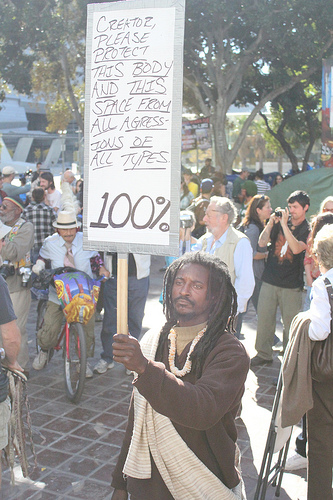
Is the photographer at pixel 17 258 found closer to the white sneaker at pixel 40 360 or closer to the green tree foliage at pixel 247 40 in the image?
the white sneaker at pixel 40 360

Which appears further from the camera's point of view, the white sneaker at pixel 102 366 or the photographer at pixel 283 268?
the white sneaker at pixel 102 366

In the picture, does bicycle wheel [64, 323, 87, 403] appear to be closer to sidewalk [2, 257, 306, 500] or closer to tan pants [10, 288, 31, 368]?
sidewalk [2, 257, 306, 500]

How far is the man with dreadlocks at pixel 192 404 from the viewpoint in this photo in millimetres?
2250

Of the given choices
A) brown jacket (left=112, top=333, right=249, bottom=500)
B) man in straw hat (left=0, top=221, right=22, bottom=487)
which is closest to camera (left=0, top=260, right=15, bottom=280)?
man in straw hat (left=0, top=221, right=22, bottom=487)

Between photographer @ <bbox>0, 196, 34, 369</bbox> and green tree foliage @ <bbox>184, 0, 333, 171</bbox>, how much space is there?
1306 cm

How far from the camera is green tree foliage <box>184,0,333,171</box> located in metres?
17.2

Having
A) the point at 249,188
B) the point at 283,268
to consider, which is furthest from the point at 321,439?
the point at 249,188

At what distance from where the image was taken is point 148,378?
210cm

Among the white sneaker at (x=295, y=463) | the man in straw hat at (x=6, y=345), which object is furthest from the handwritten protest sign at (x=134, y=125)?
the white sneaker at (x=295, y=463)

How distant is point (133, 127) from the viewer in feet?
8.25

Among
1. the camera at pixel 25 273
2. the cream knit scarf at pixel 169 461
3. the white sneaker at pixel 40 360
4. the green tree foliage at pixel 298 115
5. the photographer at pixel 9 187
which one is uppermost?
the green tree foliage at pixel 298 115

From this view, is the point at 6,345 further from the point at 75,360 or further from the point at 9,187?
the point at 9,187

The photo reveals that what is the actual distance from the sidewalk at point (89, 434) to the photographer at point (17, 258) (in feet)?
2.58

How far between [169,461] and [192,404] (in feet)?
1.23
